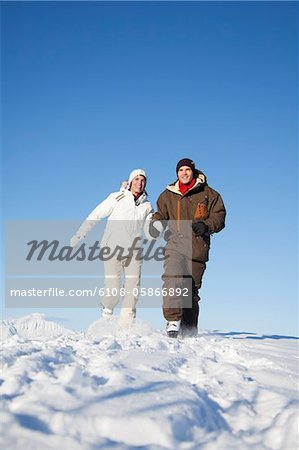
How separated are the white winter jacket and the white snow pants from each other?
29 cm

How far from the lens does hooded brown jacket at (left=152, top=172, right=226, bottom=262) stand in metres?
5.98

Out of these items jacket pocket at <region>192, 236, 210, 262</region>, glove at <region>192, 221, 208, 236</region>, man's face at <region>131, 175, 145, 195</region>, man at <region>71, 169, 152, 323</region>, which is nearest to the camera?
glove at <region>192, 221, 208, 236</region>

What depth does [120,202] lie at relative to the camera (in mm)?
7051

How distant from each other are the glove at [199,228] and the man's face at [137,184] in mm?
1497

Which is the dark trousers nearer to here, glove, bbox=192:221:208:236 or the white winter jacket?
glove, bbox=192:221:208:236

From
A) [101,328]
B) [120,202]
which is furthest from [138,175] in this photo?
[101,328]

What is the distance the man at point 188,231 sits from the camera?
19.2 feet

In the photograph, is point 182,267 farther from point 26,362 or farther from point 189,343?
point 26,362

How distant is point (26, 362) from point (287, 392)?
5.14ft

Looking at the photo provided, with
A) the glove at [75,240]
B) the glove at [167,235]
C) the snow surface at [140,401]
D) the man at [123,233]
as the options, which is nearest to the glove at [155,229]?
the glove at [167,235]

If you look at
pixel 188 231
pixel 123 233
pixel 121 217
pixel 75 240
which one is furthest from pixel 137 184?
pixel 188 231

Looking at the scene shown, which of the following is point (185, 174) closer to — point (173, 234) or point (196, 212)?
point (196, 212)

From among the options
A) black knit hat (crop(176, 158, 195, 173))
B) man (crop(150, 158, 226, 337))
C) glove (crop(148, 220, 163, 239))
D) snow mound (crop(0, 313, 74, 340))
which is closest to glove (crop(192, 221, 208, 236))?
man (crop(150, 158, 226, 337))

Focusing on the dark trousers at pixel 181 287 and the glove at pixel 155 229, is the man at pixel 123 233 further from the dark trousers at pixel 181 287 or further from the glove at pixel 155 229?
the dark trousers at pixel 181 287
